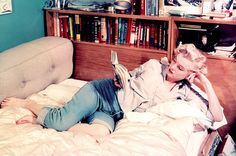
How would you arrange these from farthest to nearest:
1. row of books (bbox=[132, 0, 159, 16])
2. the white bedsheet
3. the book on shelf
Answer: row of books (bbox=[132, 0, 159, 16])
the book on shelf
the white bedsheet

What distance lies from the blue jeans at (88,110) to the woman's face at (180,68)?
362 millimetres

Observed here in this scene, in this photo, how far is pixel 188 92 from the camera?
204cm

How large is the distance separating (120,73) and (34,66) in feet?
2.08

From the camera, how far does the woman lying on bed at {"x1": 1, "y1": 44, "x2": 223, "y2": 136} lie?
6.23 ft

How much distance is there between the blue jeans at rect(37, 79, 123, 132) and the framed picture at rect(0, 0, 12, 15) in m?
0.87

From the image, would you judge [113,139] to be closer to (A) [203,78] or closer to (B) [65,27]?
(A) [203,78]

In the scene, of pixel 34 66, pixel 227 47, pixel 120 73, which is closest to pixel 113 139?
pixel 120 73

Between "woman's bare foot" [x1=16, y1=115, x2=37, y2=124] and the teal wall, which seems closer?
"woman's bare foot" [x1=16, y1=115, x2=37, y2=124]

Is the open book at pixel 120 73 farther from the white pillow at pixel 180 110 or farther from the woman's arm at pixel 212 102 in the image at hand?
the woman's arm at pixel 212 102

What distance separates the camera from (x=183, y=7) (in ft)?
7.59

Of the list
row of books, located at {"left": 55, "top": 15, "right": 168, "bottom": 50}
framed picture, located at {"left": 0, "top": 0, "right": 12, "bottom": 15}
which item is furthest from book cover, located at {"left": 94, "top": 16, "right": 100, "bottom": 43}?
framed picture, located at {"left": 0, "top": 0, "right": 12, "bottom": 15}

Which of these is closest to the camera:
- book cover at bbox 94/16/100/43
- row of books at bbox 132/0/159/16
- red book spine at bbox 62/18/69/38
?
row of books at bbox 132/0/159/16

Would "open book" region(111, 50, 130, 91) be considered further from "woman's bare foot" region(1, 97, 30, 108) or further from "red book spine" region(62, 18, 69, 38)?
"red book spine" region(62, 18, 69, 38)

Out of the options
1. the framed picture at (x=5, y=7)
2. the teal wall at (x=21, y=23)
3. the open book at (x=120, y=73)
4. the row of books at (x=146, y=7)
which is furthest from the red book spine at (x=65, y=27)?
the open book at (x=120, y=73)
